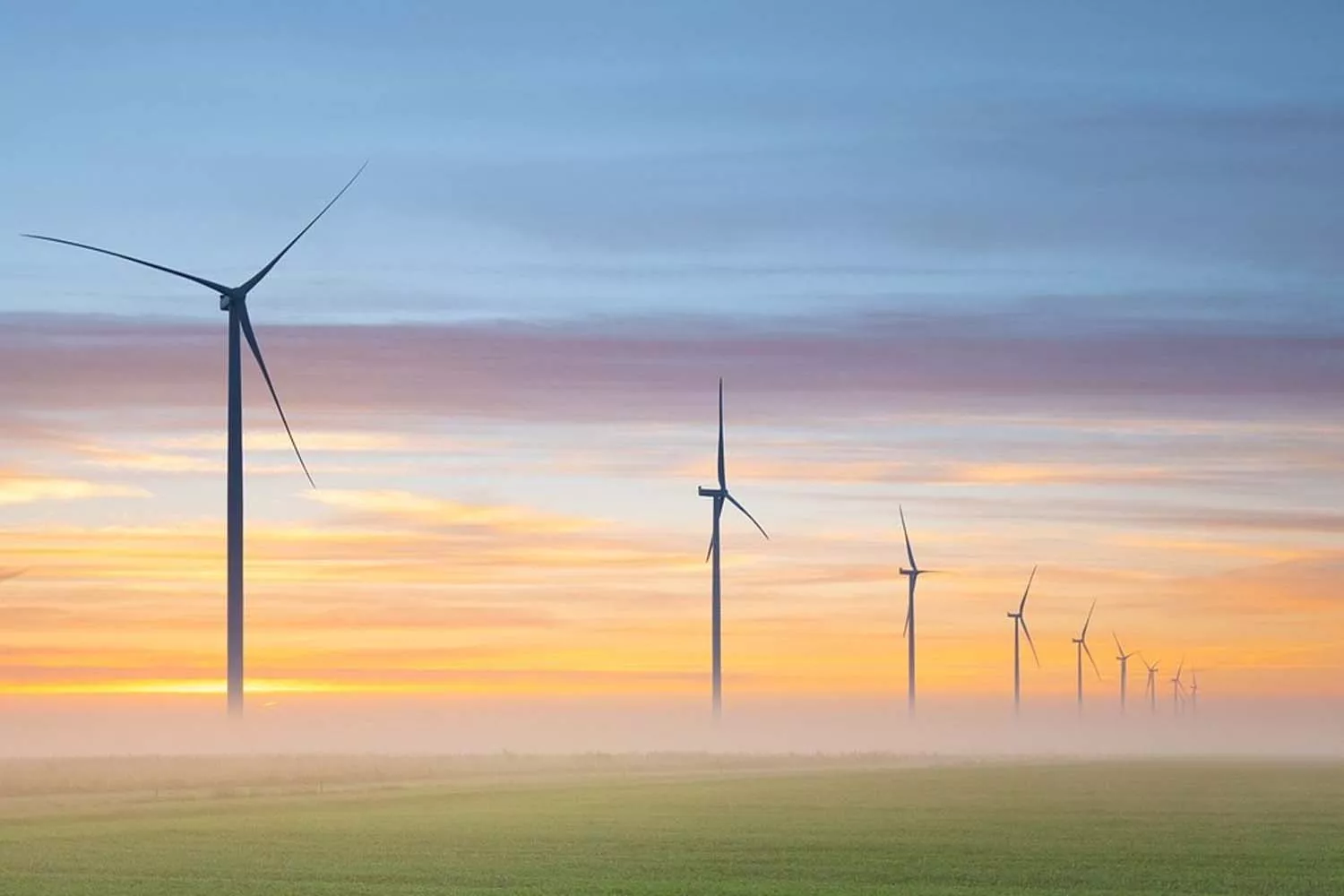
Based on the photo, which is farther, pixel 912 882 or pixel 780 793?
pixel 780 793

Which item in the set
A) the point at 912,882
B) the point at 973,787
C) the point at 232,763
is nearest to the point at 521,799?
the point at 232,763

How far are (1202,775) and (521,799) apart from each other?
55.8 m

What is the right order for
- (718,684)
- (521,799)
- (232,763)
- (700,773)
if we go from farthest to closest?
(718,684) → (700,773) → (232,763) → (521,799)

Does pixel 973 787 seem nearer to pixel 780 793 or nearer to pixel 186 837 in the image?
pixel 780 793

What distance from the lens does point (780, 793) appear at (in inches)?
3484

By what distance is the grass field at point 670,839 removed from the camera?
47.1 meters

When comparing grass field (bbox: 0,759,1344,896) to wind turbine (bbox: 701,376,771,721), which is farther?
wind turbine (bbox: 701,376,771,721)

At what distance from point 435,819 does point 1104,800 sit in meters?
29.9

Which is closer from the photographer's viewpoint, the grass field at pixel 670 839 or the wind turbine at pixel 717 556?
the grass field at pixel 670 839

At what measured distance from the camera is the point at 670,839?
197ft

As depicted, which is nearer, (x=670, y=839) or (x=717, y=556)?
(x=670, y=839)

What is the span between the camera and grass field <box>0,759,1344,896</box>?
47125mm

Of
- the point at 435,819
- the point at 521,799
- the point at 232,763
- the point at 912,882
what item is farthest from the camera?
the point at 232,763

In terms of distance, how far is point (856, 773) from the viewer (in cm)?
12188
